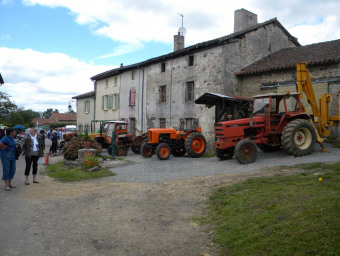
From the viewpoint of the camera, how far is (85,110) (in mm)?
33500

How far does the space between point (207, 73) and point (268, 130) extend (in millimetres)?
7802

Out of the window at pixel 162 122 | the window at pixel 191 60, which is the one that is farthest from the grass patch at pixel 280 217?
the window at pixel 162 122

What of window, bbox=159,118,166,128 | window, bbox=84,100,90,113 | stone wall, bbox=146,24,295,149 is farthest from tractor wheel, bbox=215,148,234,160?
window, bbox=84,100,90,113

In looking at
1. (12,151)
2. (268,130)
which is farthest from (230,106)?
(12,151)

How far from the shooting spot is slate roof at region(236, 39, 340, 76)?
1370cm

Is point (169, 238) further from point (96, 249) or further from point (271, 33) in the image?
point (271, 33)

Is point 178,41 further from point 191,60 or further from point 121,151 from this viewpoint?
point 121,151

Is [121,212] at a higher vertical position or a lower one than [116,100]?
lower

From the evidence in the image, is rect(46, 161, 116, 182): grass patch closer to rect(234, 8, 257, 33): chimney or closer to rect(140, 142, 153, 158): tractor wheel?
rect(140, 142, 153, 158): tractor wheel

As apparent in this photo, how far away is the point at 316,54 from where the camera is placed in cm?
1484

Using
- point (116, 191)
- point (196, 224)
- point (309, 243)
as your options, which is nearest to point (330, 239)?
point (309, 243)

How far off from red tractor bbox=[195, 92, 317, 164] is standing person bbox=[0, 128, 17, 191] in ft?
21.3

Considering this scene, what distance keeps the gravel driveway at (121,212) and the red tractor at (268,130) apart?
560mm

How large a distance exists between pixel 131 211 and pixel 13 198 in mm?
2989
